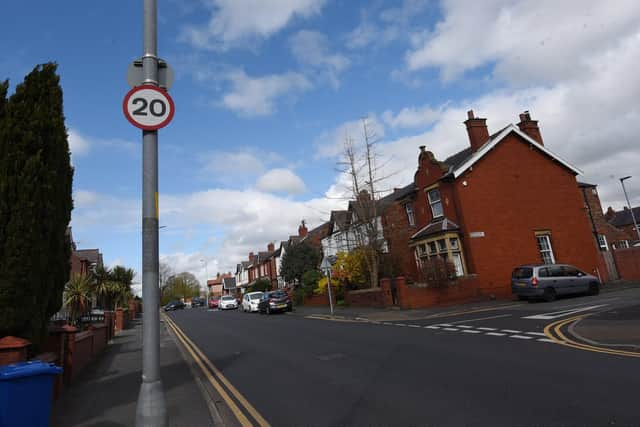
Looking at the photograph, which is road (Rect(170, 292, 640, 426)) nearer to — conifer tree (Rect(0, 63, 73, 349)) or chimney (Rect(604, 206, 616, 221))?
conifer tree (Rect(0, 63, 73, 349))

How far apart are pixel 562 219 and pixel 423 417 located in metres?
26.2

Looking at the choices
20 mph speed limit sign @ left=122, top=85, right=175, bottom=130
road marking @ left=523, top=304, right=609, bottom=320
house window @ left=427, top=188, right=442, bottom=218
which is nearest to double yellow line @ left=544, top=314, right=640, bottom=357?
road marking @ left=523, top=304, right=609, bottom=320

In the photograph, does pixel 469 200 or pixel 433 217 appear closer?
pixel 469 200

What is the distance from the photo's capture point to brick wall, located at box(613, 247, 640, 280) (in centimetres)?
2826

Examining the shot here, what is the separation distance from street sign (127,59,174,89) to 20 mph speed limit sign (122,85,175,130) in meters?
0.22

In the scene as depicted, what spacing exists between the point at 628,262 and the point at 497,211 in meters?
11.9

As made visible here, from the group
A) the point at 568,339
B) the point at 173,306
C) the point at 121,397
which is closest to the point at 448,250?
the point at 568,339

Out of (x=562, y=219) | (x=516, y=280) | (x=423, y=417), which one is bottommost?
(x=423, y=417)

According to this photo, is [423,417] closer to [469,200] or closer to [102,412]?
[102,412]

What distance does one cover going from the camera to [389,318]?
711 inches

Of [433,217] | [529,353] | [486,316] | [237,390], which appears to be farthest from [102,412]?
[433,217]

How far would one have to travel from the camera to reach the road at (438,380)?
509 cm

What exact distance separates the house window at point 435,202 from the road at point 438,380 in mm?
14811

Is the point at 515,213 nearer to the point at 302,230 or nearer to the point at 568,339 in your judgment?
the point at 568,339
